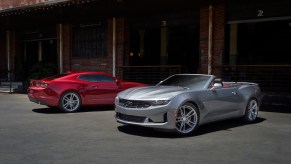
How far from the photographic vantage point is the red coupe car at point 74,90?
34.5 feet

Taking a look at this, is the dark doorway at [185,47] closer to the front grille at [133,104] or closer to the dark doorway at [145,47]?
the dark doorway at [145,47]

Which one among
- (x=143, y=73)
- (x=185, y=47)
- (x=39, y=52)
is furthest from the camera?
(x=39, y=52)

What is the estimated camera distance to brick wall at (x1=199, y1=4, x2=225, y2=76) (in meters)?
14.6

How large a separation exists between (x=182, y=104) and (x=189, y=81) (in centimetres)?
131

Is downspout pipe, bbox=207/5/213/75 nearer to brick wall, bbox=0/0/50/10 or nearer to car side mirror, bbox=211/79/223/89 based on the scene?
Result: car side mirror, bbox=211/79/223/89

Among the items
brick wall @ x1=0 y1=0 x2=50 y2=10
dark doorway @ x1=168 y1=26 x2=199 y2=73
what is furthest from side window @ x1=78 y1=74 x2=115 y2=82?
brick wall @ x1=0 y1=0 x2=50 y2=10

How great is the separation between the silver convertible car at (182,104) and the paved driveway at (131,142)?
0.97 ft

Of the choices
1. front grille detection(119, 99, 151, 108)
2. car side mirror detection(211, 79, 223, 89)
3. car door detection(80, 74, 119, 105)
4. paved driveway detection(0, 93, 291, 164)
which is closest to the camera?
paved driveway detection(0, 93, 291, 164)

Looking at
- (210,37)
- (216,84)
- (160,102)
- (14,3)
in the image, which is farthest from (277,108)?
(14,3)

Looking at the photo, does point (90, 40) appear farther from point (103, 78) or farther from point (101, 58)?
point (103, 78)

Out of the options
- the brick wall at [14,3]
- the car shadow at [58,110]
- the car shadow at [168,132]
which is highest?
the brick wall at [14,3]

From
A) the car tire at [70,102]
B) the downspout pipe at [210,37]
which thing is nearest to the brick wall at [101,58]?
the downspout pipe at [210,37]

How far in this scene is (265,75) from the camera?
14.3m

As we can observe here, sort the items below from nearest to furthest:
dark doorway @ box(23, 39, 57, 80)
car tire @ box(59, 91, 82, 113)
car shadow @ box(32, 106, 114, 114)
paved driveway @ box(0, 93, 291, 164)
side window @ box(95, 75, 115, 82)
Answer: paved driveway @ box(0, 93, 291, 164) → car tire @ box(59, 91, 82, 113) → car shadow @ box(32, 106, 114, 114) → side window @ box(95, 75, 115, 82) → dark doorway @ box(23, 39, 57, 80)
